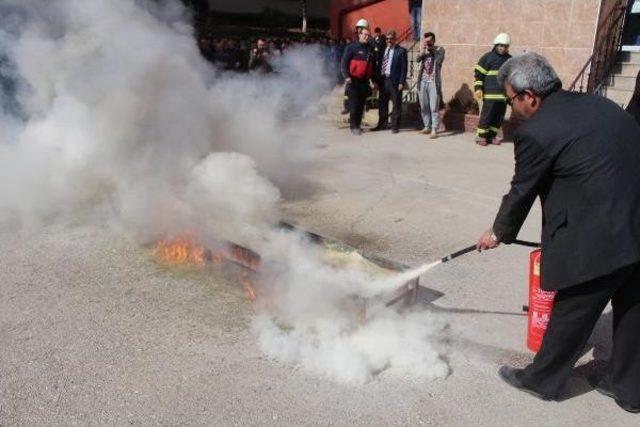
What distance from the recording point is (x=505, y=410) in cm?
295

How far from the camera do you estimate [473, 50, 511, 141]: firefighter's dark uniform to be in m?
9.03

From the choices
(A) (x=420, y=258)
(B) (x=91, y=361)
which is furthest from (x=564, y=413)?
(B) (x=91, y=361)

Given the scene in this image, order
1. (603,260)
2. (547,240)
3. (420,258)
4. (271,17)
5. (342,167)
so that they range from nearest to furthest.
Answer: (603,260), (547,240), (420,258), (342,167), (271,17)

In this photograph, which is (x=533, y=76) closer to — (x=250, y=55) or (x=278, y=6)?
(x=250, y=55)

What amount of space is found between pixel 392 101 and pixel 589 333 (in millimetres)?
8058

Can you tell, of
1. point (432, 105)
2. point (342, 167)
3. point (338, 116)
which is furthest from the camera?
point (338, 116)

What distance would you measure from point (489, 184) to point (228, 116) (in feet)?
11.5

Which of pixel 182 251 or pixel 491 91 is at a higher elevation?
pixel 491 91

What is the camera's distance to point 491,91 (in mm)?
9039

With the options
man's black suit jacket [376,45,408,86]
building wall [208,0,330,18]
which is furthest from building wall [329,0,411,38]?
building wall [208,0,330,18]

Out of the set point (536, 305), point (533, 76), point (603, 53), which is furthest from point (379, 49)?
point (533, 76)

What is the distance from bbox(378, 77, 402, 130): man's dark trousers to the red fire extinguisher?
284 inches

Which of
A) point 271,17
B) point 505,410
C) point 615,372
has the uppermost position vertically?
point 271,17

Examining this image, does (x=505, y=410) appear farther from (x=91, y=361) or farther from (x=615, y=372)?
(x=91, y=361)
